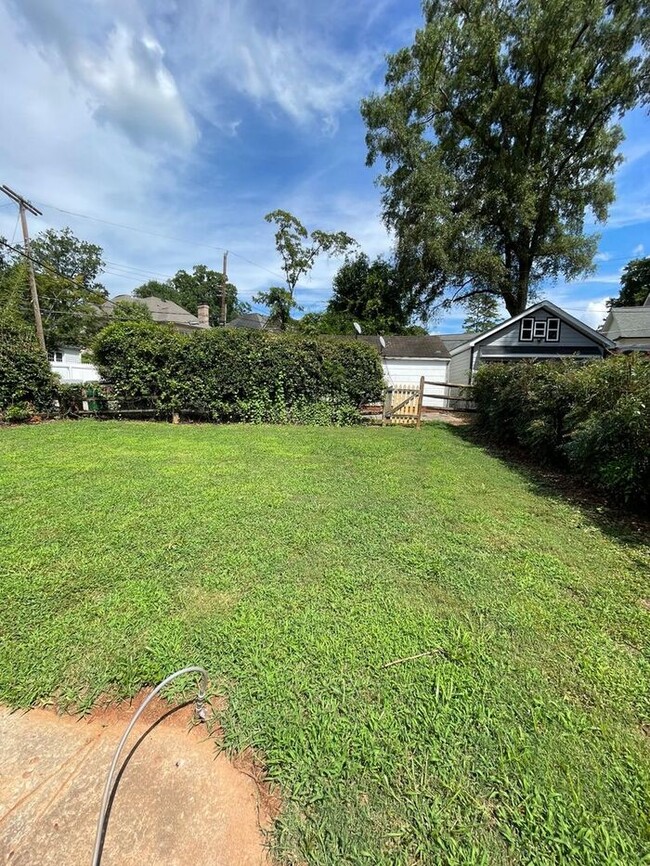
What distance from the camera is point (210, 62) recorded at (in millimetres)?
7898

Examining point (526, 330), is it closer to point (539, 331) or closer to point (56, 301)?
point (539, 331)

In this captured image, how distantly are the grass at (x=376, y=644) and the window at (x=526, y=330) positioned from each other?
14.9 metres

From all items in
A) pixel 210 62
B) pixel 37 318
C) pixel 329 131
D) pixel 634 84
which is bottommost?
pixel 37 318

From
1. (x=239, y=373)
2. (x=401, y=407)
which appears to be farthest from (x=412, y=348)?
(x=239, y=373)

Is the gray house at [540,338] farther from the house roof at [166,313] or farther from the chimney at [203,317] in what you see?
the house roof at [166,313]

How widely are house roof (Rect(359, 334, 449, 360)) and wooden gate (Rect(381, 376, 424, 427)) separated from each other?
33.8 feet

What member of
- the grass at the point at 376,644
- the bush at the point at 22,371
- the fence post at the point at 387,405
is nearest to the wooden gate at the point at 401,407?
the fence post at the point at 387,405

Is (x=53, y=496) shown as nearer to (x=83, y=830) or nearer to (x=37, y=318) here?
(x=83, y=830)

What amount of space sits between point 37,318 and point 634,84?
26.1 meters

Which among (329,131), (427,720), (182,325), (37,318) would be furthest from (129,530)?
(182,325)

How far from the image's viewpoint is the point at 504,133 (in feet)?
53.3

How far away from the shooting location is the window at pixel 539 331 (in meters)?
16.5

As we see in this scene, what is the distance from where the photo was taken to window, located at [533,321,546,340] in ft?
54.3

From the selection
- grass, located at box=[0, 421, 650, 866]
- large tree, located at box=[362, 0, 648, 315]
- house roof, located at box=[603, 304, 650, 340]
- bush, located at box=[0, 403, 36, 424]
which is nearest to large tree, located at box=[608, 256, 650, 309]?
house roof, located at box=[603, 304, 650, 340]
